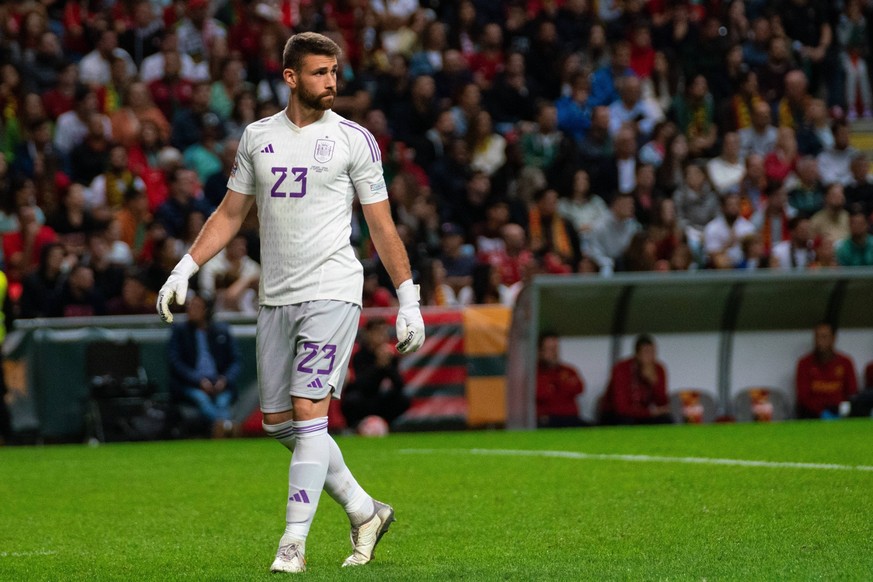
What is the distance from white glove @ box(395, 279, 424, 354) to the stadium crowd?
991 cm

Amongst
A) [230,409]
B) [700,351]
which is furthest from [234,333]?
[700,351]

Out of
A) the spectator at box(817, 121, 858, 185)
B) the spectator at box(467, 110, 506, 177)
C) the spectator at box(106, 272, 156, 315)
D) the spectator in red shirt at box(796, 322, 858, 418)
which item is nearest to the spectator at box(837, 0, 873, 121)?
the spectator at box(817, 121, 858, 185)

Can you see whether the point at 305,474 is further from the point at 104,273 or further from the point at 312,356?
the point at 104,273

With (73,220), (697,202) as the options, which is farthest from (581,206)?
(73,220)

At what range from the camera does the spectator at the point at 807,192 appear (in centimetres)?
1975

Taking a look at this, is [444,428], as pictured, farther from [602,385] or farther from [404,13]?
[404,13]

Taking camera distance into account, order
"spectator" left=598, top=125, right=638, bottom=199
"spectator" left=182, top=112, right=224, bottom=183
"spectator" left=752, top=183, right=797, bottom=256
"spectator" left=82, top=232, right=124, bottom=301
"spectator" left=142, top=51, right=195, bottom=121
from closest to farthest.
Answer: "spectator" left=82, top=232, right=124, bottom=301 < "spectator" left=182, top=112, right=224, bottom=183 < "spectator" left=752, top=183, right=797, bottom=256 < "spectator" left=142, top=51, right=195, bottom=121 < "spectator" left=598, top=125, right=638, bottom=199

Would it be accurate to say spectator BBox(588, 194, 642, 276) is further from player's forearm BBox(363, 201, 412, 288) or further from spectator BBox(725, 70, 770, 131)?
player's forearm BBox(363, 201, 412, 288)

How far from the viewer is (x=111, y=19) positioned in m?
20.4

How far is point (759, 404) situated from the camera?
16234mm

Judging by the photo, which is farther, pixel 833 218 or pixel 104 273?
pixel 833 218

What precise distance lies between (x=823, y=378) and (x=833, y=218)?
363cm

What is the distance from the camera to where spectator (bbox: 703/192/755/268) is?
1856cm

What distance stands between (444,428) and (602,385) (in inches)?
74.2
